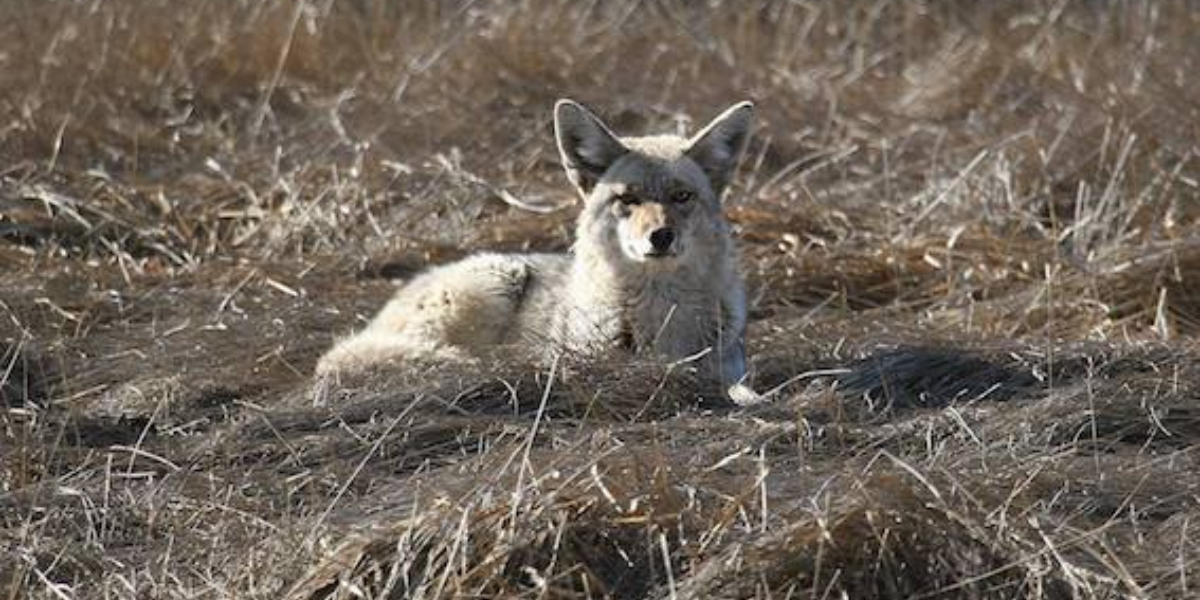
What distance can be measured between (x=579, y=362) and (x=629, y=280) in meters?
0.83

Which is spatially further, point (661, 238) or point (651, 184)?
point (651, 184)

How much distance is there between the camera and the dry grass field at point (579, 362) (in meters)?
5.62

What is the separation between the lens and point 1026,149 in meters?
10.5

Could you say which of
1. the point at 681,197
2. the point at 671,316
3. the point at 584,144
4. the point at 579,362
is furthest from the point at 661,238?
the point at 579,362

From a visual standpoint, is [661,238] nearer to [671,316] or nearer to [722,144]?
[671,316]

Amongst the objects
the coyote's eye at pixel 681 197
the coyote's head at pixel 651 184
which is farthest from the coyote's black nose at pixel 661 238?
the coyote's eye at pixel 681 197

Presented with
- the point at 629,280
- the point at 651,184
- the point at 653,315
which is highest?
the point at 651,184

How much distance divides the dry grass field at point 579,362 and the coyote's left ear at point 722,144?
641 millimetres

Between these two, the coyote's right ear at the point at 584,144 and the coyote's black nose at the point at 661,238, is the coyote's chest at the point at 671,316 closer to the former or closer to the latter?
the coyote's black nose at the point at 661,238

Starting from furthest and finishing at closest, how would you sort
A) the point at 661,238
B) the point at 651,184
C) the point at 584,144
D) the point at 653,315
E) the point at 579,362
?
1. the point at 584,144
2. the point at 653,315
3. the point at 651,184
4. the point at 661,238
5. the point at 579,362

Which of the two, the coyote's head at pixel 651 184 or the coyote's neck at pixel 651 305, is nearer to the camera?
the coyote's head at pixel 651 184

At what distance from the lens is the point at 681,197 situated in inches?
315

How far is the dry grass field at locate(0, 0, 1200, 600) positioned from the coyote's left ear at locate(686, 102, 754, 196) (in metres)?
0.64

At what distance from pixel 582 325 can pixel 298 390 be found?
3.19 ft
